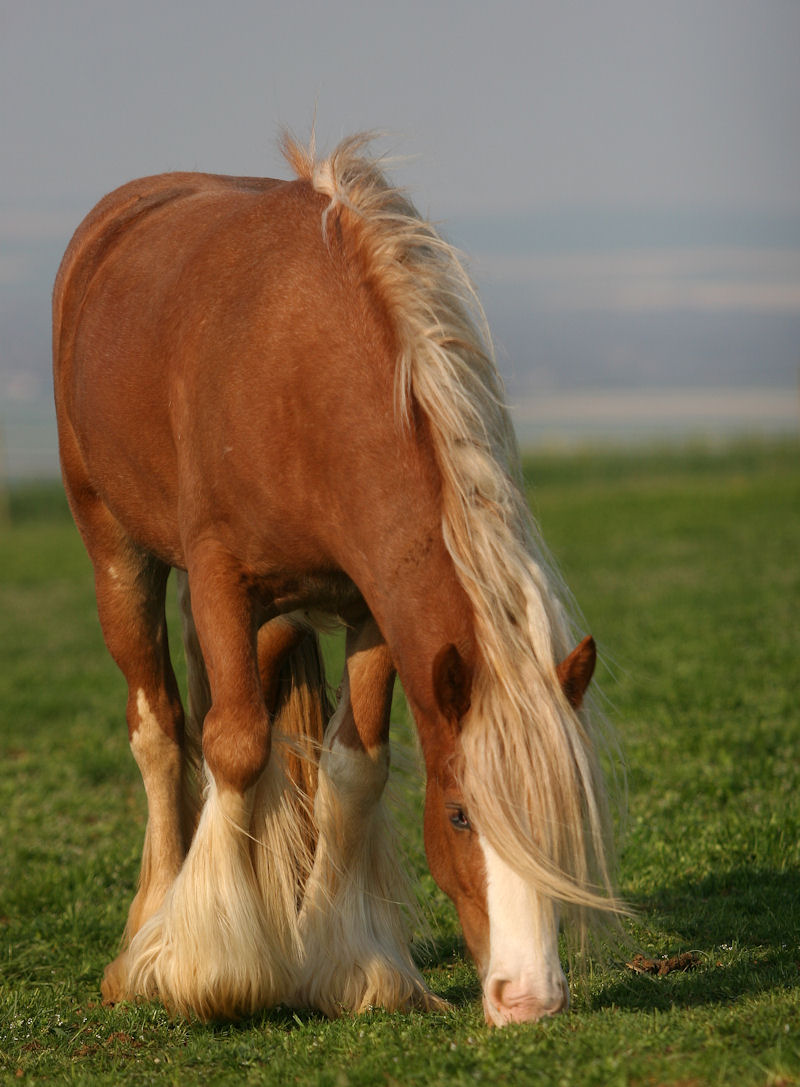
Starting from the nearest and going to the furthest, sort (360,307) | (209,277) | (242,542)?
1. (360,307)
2. (242,542)
3. (209,277)

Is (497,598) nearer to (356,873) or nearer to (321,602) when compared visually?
(321,602)

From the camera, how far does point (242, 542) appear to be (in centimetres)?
343

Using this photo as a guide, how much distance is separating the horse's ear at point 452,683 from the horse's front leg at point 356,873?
0.84 metres

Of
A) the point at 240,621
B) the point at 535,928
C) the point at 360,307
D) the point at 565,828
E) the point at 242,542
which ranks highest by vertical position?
the point at 360,307

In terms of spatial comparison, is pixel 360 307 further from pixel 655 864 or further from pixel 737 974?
pixel 655 864

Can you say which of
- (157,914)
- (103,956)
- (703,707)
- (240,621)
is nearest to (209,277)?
(240,621)

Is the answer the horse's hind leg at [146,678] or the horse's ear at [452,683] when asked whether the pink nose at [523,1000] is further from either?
the horse's hind leg at [146,678]

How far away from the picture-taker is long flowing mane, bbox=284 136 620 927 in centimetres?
275

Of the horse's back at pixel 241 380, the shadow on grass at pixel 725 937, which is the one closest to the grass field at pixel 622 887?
the shadow on grass at pixel 725 937

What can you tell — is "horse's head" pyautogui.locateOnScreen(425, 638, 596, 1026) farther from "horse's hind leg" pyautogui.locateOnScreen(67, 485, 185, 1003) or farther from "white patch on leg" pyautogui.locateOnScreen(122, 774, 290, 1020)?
"horse's hind leg" pyautogui.locateOnScreen(67, 485, 185, 1003)

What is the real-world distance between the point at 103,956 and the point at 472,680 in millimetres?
2261

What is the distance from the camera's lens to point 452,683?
280 cm

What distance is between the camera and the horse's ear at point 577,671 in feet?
9.09

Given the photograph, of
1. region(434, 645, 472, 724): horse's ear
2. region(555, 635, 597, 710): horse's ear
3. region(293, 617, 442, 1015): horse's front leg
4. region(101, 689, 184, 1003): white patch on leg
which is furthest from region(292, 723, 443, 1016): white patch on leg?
→ region(555, 635, 597, 710): horse's ear
